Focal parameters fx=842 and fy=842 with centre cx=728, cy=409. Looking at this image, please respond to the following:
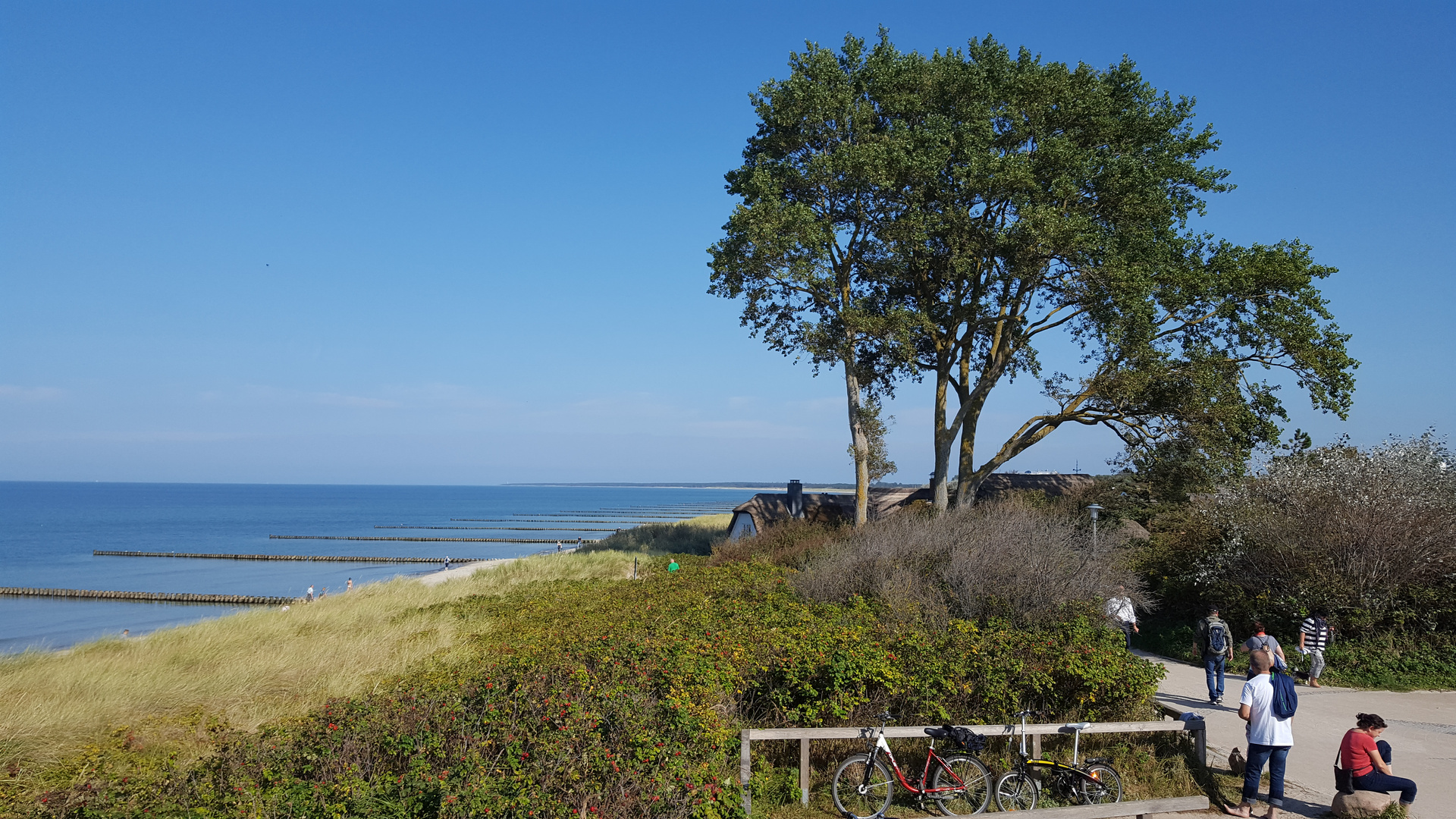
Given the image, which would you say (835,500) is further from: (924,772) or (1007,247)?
(924,772)

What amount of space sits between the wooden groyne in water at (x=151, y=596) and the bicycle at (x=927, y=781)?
38590 mm

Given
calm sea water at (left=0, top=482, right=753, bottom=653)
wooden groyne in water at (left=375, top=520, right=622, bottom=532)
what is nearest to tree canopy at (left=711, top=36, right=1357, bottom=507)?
calm sea water at (left=0, top=482, right=753, bottom=653)

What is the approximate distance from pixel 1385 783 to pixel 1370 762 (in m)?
0.21

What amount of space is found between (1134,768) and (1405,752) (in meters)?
4.40

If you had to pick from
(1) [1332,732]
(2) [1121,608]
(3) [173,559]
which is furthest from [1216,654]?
(3) [173,559]

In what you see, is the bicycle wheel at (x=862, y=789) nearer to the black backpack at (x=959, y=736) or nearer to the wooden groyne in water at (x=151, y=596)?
the black backpack at (x=959, y=736)

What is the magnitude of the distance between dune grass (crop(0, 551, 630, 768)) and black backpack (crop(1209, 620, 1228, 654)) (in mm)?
12270

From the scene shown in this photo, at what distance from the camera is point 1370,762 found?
8.55 meters

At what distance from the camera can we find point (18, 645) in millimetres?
29766

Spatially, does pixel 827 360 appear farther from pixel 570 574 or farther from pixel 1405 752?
pixel 1405 752

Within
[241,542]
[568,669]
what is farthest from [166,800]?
[241,542]

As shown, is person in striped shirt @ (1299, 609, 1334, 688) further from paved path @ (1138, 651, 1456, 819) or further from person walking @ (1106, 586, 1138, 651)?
person walking @ (1106, 586, 1138, 651)

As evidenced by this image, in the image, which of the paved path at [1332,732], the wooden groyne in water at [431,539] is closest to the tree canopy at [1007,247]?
the paved path at [1332,732]

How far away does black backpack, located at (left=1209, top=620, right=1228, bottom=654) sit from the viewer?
13461 mm
